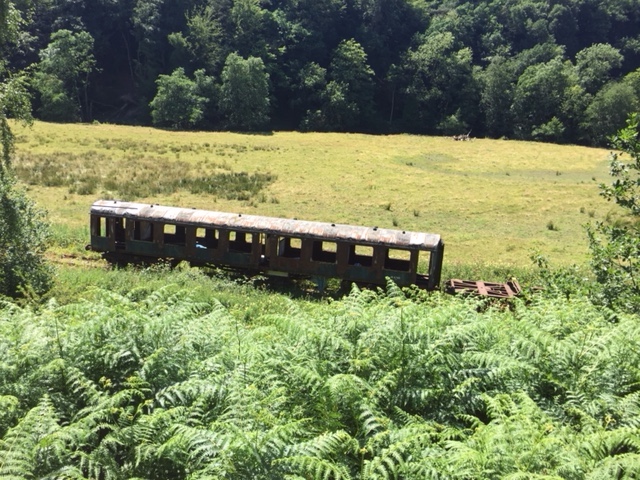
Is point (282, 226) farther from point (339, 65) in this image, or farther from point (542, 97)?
point (339, 65)

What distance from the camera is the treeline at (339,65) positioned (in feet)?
256

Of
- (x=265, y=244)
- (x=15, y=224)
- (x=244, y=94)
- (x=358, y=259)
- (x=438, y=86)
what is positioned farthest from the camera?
(x=438, y=86)

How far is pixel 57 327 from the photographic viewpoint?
24.2ft

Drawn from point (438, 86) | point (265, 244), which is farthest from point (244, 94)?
point (265, 244)

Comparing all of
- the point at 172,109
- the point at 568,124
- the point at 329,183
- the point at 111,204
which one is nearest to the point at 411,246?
the point at 111,204

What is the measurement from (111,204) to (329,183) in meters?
22.7

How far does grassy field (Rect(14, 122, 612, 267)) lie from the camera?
1276 inches

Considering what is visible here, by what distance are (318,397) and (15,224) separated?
13758 millimetres

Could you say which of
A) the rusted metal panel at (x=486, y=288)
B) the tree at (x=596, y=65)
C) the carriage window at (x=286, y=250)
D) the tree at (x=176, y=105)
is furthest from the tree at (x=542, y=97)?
the carriage window at (x=286, y=250)

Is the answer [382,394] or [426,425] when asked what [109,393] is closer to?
[382,394]

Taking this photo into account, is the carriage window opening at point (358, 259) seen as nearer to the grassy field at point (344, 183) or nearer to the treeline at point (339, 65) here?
the grassy field at point (344, 183)

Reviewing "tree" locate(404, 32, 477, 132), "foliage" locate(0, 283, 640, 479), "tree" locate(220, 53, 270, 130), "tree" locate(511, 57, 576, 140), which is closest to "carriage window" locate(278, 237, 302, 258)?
"foliage" locate(0, 283, 640, 479)

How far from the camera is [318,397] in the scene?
6.33m

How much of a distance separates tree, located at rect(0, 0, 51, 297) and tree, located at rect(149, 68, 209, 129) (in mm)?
58319
